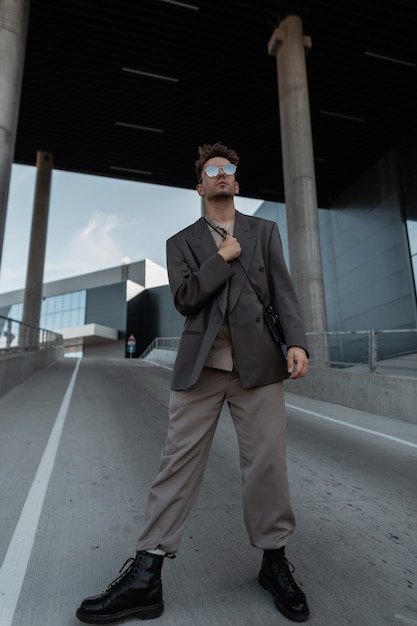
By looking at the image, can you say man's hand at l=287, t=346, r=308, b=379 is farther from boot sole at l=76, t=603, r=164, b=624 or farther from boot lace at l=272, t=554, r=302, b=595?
boot sole at l=76, t=603, r=164, b=624

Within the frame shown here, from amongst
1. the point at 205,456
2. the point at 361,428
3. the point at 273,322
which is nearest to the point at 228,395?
the point at 205,456

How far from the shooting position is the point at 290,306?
2053 millimetres

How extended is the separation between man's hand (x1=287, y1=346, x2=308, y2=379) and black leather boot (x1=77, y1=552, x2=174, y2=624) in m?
1.04

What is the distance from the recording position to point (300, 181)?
1543 cm

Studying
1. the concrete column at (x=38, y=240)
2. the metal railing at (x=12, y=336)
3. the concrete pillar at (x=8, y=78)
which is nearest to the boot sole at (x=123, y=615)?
the metal railing at (x=12, y=336)

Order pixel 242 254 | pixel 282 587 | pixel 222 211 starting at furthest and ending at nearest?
pixel 222 211
pixel 242 254
pixel 282 587

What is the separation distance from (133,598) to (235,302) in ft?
4.57

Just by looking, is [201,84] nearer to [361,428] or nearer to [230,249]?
[361,428]

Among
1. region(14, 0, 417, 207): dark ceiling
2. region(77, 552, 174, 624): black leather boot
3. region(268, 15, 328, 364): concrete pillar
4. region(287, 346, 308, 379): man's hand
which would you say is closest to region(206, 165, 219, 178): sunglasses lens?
region(287, 346, 308, 379): man's hand

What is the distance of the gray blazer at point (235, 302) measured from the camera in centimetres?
193

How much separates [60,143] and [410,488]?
2733cm

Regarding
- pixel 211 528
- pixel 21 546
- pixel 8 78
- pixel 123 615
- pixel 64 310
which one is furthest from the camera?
pixel 64 310

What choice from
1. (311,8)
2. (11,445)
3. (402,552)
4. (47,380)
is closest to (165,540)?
(402,552)

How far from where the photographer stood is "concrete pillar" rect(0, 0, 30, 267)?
11422 millimetres
